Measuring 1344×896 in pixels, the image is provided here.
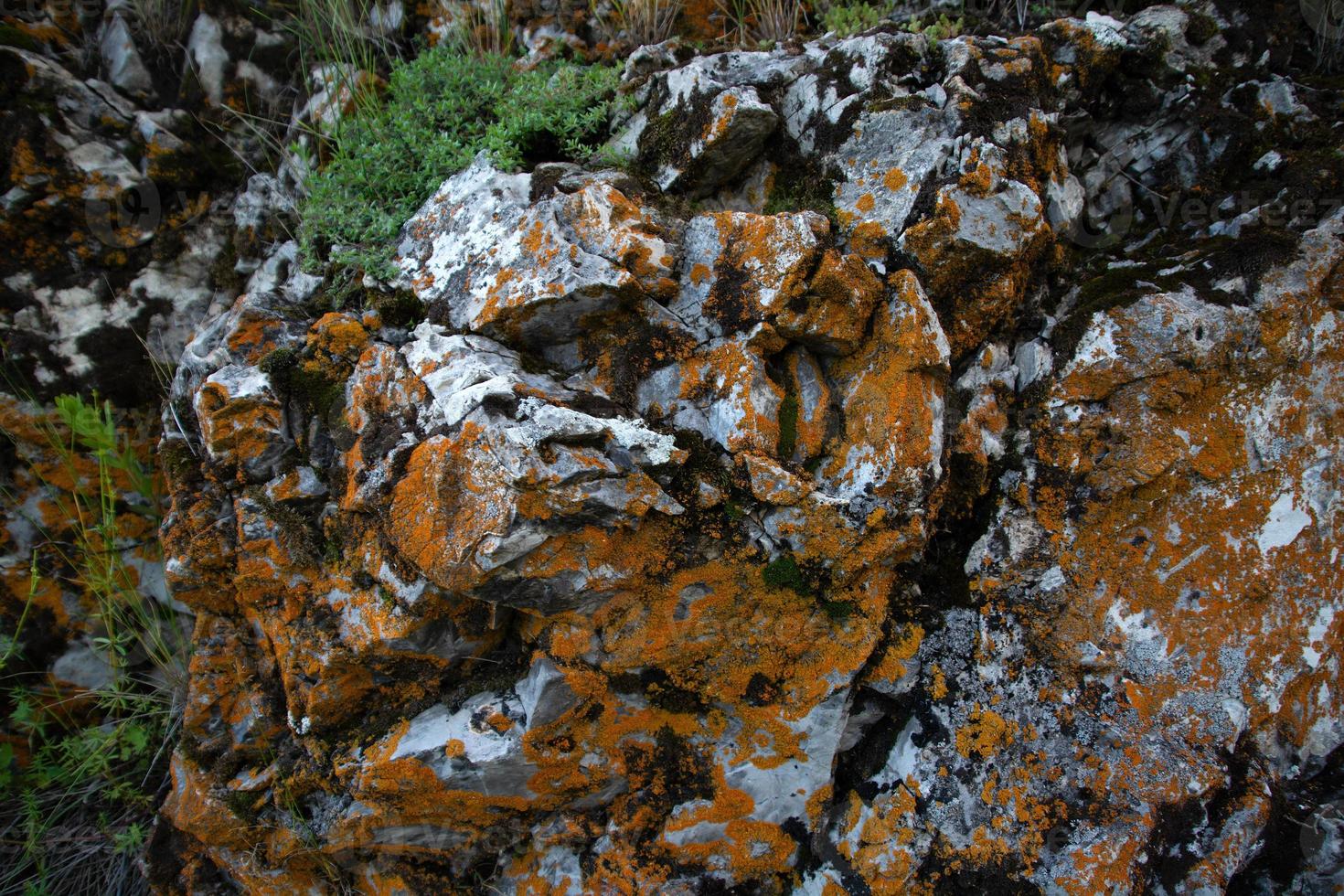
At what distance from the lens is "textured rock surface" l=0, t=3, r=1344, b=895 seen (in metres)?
3.12

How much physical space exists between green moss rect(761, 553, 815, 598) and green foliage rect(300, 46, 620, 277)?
253 cm

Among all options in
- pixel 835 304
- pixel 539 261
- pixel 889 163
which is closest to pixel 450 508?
pixel 539 261

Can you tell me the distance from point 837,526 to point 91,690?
4839 millimetres

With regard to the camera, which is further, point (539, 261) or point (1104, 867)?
point (539, 261)

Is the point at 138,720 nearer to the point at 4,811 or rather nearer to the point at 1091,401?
the point at 4,811

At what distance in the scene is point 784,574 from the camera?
320cm

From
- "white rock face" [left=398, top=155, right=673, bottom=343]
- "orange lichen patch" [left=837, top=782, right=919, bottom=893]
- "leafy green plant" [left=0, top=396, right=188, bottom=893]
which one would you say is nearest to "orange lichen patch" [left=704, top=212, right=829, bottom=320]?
"white rock face" [left=398, top=155, right=673, bottom=343]

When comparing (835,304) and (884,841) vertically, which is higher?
(835,304)

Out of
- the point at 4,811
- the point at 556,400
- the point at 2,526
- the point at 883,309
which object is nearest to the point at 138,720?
the point at 4,811

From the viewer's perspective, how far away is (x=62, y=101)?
4512 millimetres

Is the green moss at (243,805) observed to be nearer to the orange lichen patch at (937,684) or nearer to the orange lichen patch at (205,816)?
the orange lichen patch at (205,816)

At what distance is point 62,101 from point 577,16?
3348 millimetres

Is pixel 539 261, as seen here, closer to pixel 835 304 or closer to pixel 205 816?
pixel 835 304

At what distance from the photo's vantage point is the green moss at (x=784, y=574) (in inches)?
126
